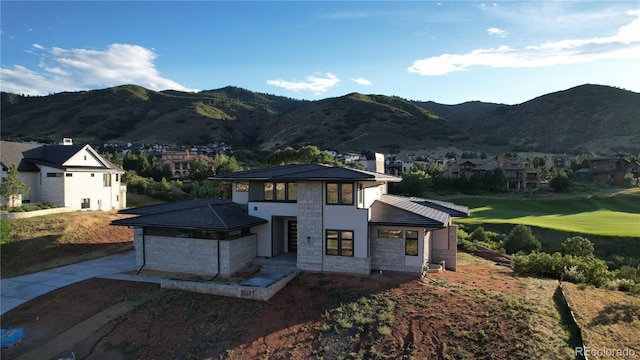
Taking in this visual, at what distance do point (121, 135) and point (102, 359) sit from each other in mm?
139427

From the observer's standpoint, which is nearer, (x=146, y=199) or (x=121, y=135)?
(x=146, y=199)

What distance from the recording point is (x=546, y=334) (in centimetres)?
1164

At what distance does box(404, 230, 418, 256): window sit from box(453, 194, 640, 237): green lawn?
24195mm

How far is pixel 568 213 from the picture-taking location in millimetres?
46781

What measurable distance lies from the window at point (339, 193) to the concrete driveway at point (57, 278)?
29.2 ft

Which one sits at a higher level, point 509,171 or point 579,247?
point 509,171

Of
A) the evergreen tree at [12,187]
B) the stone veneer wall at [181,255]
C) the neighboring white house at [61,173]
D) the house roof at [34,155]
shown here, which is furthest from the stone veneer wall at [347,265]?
the house roof at [34,155]

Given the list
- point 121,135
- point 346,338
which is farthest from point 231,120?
point 346,338

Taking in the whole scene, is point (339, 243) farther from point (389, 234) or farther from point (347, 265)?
point (389, 234)

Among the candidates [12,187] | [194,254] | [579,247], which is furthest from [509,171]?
[12,187]

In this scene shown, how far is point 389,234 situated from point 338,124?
129444mm

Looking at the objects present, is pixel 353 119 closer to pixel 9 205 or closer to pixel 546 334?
pixel 9 205

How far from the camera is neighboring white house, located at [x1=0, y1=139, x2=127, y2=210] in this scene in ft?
99.7

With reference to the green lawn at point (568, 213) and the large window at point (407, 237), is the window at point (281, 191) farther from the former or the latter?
the green lawn at point (568, 213)
